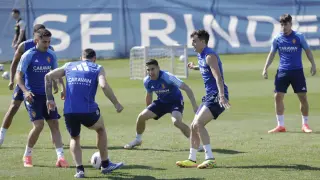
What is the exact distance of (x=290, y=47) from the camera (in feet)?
49.9

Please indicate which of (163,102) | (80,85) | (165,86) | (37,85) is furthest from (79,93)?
(163,102)

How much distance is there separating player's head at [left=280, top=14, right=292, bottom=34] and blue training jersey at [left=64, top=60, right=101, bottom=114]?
17.2ft

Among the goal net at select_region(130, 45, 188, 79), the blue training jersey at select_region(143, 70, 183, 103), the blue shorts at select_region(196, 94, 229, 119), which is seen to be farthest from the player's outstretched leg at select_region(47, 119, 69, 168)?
the goal net at select_region(130, 45, 188, 79)

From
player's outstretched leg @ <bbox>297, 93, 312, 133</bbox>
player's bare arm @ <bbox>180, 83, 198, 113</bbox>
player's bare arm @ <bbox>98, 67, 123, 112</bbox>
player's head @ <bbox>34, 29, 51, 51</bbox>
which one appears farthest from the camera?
player's outstretched leg @ <bbox>297, 93, 312, 133</bbox>

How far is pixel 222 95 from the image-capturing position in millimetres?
11305

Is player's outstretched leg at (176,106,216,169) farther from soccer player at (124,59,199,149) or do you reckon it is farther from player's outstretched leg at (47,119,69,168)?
player's outstretched leg at (47,119,69,168)

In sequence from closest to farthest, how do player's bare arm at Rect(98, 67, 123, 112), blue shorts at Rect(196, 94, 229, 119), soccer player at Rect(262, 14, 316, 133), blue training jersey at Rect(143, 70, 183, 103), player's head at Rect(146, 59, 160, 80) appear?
1. player's bare arm at Rect(98, 67, 123, 112)
2. blue shorts at Rect(196, 94, 229, 119)
3. player's head at Rect(146, 59, 160, 80)
4. blue training jersey at Rect(143, 70, 183, 103)
5. soccer player at Rect(262, 14, 316, 133)

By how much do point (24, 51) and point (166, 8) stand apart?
22.2 m

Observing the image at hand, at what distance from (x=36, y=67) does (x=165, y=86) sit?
2.44 meters

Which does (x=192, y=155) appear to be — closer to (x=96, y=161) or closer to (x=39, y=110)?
(x=96, y=161)

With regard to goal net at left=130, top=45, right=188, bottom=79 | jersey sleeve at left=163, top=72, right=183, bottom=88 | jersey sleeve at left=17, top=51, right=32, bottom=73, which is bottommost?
goal net at left=130, top=45, right=188, bottom=79

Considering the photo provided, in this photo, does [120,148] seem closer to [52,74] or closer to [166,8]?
[52,74]

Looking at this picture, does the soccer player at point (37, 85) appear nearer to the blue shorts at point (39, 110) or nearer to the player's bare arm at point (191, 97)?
the blue shorts at point (39, 110)

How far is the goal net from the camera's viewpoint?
84.1ft
